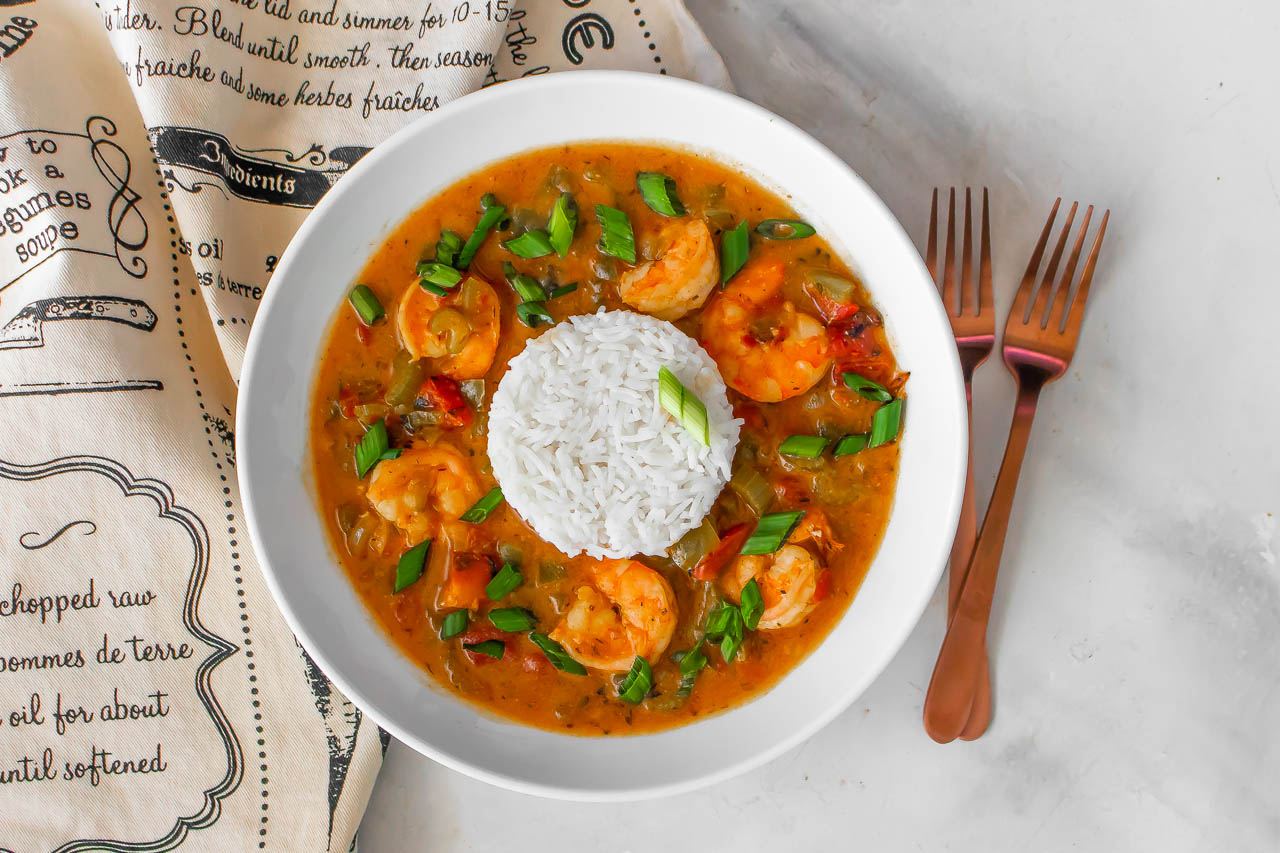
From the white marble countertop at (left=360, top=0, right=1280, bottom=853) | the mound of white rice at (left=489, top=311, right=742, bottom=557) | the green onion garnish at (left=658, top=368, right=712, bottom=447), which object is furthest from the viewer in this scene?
the white marble countertop at (left=360, top=0, right=1280, bottom=853)

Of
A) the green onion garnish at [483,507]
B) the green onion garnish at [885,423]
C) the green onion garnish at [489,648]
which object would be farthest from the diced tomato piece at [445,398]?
the green onion garnish at [885,423]

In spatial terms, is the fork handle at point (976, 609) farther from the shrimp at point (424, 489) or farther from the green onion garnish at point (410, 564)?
the green onion garnish at point (410, 564)

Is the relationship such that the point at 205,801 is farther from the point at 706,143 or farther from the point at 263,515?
the point at 706,143

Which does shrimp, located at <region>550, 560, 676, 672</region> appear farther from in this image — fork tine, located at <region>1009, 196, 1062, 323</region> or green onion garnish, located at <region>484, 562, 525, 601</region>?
fork tine, located at <region>1009, 196, 1062, 323</region>

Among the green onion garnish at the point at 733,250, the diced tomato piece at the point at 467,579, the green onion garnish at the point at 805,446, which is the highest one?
the green onion garnish at the point at 733,250

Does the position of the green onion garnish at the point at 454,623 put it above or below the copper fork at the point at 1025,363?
below

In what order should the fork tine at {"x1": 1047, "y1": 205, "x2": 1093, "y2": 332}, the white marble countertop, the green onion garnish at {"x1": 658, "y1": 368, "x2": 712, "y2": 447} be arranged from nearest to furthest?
the green onion garnish at {"x1": 658, "y1": 368, "x2": 712, "y2": 447} < the fork tine at {"x1": 1047, "y1": 205, "x2": 1093, "y2": 332} < the white marble countertop

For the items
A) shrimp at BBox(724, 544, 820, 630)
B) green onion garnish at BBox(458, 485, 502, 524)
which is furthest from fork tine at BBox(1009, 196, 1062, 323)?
green onion garnish at BBox(458, 485, 502, 524)

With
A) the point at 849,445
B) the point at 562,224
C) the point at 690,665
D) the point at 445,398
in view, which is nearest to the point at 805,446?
the point at 849,445
